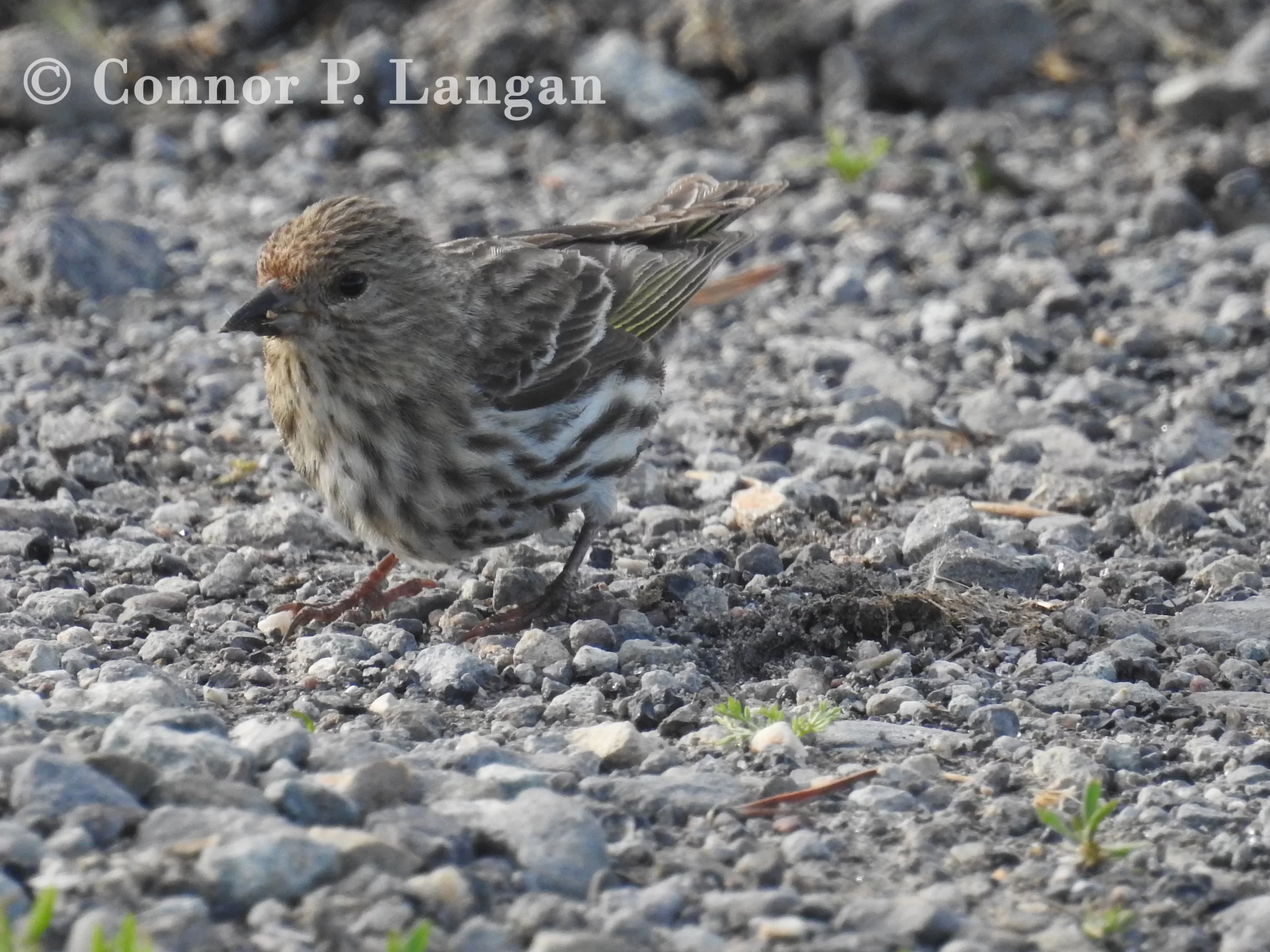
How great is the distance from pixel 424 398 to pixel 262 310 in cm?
55

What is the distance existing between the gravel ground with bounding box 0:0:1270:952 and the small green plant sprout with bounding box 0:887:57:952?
0.07m

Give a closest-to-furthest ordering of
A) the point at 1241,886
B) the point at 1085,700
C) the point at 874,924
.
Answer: the point at 874,924, the point at 1241,886, the point at 1085,700

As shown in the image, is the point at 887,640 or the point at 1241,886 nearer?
the point at 1241,886

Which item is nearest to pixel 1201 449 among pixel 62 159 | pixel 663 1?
pixel 663 1

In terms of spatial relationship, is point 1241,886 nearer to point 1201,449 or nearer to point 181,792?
point 181,792

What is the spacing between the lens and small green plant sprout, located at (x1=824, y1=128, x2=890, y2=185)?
9.49 m

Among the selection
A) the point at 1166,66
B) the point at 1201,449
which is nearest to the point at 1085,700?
the point at 1201,449

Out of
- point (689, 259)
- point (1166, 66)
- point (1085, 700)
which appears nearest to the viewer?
point (1085, 700)

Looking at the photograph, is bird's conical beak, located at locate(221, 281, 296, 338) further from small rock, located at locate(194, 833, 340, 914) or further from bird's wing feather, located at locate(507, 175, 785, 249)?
small rock, located at locate(194, 833, 340, 914)

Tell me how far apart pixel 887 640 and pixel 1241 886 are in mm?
1615

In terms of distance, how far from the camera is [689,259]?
680 cm

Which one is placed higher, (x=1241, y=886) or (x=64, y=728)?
(x=64, y=728)

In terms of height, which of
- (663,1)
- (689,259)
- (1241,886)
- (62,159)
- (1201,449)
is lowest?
(1241,886)
